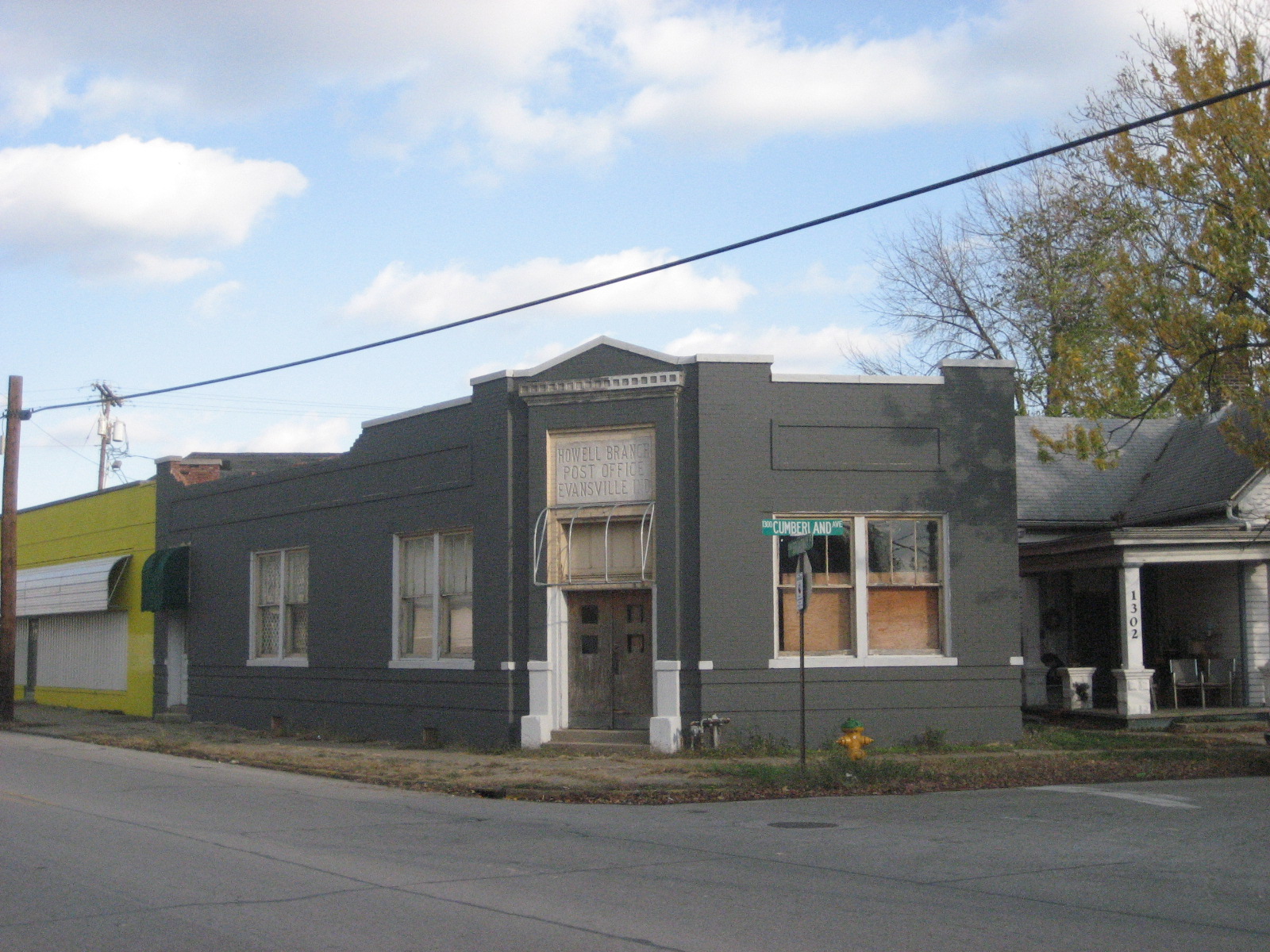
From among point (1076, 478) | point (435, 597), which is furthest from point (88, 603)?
point (1076, 478)

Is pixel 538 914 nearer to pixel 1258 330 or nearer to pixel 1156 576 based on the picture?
pixel 1258 330

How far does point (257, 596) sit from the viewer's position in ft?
81.5

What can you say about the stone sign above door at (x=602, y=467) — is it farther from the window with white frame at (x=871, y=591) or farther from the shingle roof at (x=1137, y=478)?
the shingle roof at (x=1137, y=478)

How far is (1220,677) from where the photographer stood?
22.3 metres

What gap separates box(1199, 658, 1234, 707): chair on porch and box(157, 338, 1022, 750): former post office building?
220 inches

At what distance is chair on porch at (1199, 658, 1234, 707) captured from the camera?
22062 millimetres

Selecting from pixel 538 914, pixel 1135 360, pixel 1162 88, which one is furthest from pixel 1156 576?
pixel 538 914

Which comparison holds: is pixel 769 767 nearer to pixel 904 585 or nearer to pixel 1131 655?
pixel 904 585

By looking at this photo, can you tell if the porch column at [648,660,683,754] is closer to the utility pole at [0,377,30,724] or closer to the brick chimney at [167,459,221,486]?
the brick chimney at [167,459,221,486]

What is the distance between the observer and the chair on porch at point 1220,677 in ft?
72.4

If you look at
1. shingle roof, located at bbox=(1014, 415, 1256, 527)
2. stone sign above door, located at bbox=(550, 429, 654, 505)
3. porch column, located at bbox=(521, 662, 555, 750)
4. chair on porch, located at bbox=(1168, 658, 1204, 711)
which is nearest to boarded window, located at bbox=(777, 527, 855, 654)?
stone sign above door, located at bbox=(550, 429, 654, 505)

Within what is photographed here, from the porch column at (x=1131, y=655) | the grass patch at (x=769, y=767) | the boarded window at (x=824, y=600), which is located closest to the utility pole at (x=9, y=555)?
the grass patch at (x=769, y=767)

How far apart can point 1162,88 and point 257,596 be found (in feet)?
59.4

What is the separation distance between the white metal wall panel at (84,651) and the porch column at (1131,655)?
2097cm
